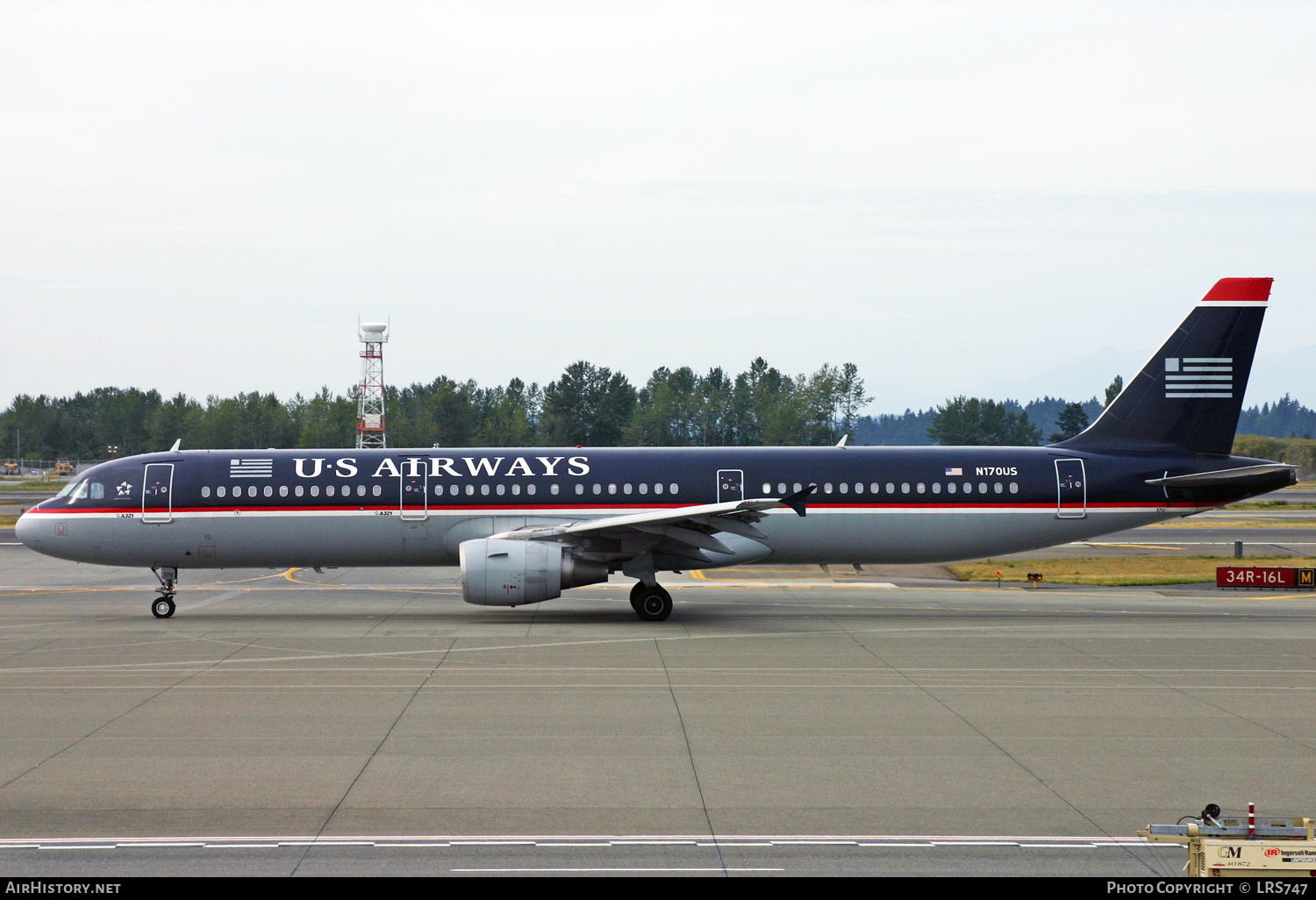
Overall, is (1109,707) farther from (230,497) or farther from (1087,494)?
(230,497)

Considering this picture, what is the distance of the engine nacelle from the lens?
24.0 metres

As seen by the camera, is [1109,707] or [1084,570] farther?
[1084,570]

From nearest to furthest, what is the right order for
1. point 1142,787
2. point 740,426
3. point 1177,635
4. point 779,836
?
point 779,836 → point 1142,787 → point 1177,635 → point 740,426

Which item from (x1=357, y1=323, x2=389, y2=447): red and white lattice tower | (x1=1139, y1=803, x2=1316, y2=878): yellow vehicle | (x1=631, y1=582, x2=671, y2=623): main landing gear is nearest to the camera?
(x1=1139, y1=803, x2=1316, y2=878): yellow vehicle

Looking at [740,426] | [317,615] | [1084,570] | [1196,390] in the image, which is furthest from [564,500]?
[740,426]

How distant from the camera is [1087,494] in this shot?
87.9 ft

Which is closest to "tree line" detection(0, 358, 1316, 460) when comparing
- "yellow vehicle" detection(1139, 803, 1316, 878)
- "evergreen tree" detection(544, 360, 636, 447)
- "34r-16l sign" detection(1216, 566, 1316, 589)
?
"evergreen tree" detection(544, 360, 636, 447)

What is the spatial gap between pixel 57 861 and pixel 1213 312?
27.6 m

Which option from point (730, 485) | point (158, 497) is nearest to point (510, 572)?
point (730, 485)

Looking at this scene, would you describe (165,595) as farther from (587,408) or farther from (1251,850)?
(587,408)

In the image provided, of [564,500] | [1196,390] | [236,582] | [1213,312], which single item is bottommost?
[236,582]

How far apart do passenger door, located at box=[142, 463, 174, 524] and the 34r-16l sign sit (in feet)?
97.4

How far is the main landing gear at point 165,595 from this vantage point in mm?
25984

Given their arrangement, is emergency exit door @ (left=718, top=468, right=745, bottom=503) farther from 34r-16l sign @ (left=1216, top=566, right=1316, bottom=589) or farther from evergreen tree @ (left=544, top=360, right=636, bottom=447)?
evergreen tree @ (left=544, top=360, right=636, bottom=447)
